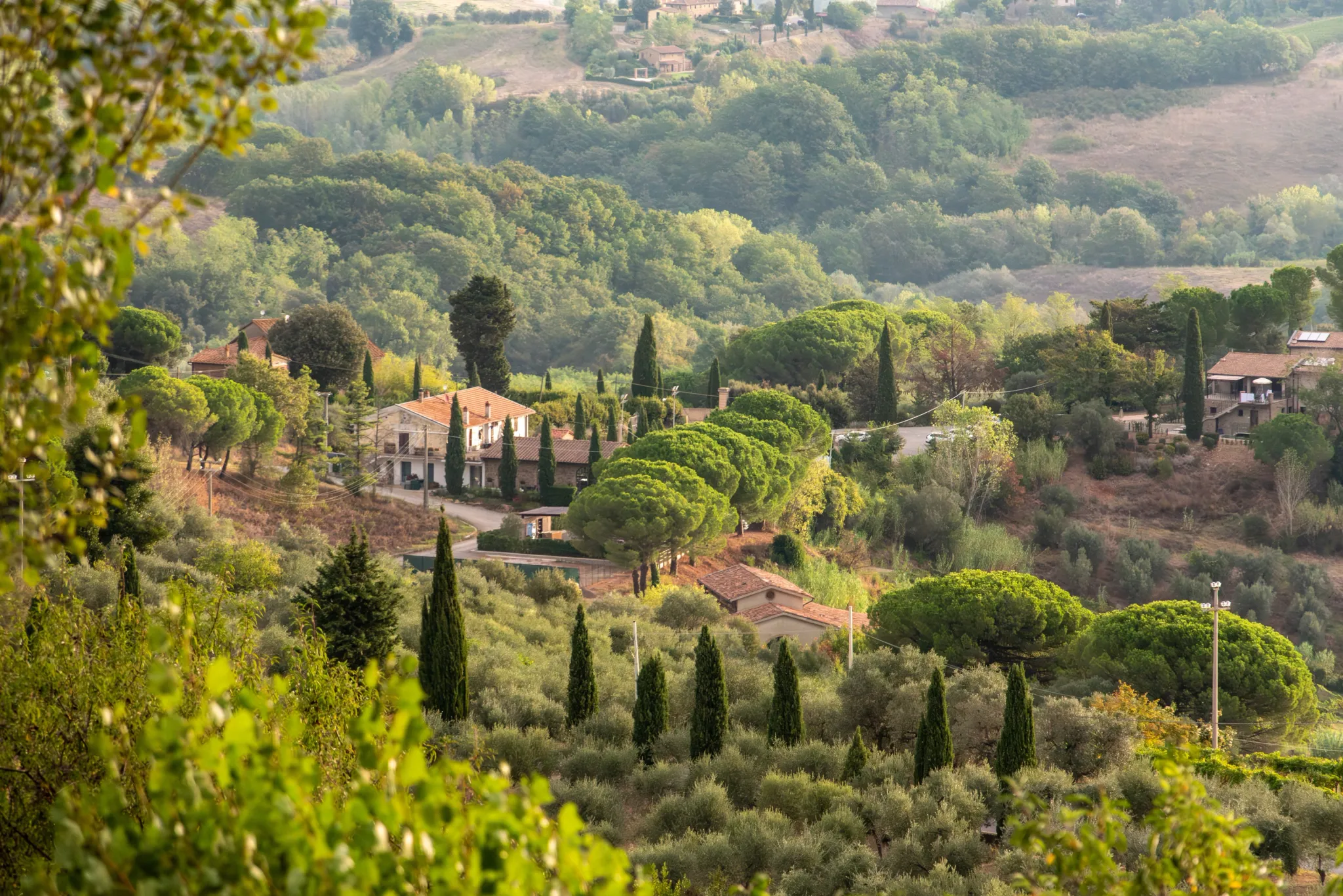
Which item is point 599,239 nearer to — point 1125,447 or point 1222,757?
point 1125,447

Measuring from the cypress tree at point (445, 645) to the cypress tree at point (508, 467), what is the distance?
30.1 meters

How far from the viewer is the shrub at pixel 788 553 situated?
5269 centimetres

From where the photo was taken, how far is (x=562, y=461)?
58344 millimetres

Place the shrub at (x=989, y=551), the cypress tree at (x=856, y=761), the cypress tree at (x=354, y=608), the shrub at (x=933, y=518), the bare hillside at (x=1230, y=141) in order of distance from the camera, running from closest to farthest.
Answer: the cypress tree at (x=856, y=761)
the cypress tree at (x=354, y=608)
the shrub at (x=989, y=551)
the shrub at (x=933, y=518)
the bare hillside at (x=1230, y=141)

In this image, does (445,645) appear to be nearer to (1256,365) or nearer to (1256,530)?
(1256,530)

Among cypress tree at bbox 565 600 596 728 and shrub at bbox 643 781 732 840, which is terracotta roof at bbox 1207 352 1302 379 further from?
shrub at bbox 643 781 732 840

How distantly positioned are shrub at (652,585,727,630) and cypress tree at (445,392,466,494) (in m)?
17.6

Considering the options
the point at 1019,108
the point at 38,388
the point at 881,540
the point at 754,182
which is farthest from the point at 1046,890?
the point at 1019,108

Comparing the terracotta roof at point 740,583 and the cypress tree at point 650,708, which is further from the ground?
the cypress tree at point 650,708

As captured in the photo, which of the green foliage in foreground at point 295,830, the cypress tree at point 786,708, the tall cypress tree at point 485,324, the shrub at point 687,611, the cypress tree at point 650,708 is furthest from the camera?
the tall cypress tree at point 485,324

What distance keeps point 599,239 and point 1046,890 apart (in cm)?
12832

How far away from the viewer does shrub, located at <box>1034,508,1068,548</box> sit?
58188mm

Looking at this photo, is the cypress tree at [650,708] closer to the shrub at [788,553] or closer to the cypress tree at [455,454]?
the shrub at [788,553]

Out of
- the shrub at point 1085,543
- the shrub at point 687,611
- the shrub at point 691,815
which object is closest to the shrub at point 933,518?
the shrub at point 1085,543
